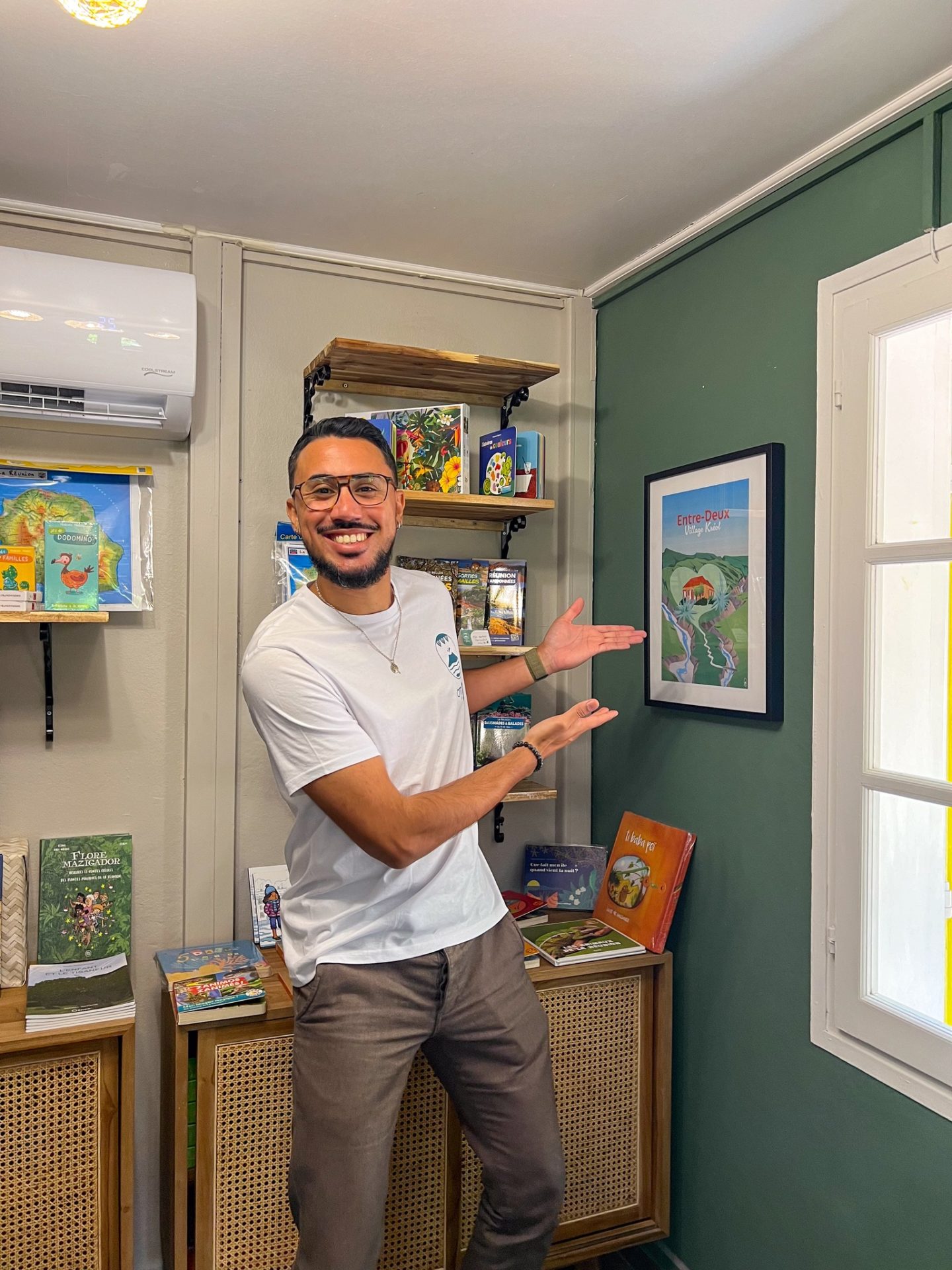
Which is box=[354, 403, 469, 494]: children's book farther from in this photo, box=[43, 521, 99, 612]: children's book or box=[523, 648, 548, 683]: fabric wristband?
box=[43, 521, 99, 612]: children's book

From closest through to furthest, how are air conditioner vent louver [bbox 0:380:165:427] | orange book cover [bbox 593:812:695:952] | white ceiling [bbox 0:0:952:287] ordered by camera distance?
1. white ceiling [bbox 0:0:952:287]
2. air conditioner vent louver [bbox 0:380:165:427]
3. orange book cover [bbox 593:812:695:952]

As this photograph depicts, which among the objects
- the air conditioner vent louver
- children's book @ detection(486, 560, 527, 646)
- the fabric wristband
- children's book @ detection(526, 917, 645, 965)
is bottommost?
children's book @ detection(526, 917, 645, 965)

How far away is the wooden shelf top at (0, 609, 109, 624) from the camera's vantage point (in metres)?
2.17

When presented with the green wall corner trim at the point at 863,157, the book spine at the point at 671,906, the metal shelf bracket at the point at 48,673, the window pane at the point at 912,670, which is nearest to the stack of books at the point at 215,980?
the metal shelf bracket at the point at 48,673

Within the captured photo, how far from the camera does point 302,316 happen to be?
Result: 8.75 feet

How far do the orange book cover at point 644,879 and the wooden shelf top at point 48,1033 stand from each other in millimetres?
1261

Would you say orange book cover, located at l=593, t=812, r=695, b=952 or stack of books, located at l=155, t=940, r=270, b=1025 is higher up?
orange book cover, located at l=593, t=812, r=695, b=952

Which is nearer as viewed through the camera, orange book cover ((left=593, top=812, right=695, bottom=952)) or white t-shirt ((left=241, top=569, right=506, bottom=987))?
white t-shirt ((left=241, top=569, right=506, bottom=987))

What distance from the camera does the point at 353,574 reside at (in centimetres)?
192

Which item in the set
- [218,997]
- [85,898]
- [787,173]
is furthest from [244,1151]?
[787,173]

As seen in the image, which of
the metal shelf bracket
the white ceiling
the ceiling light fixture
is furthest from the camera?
the metal shelf bracket

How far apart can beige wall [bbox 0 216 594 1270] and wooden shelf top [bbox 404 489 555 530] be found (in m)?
0.36

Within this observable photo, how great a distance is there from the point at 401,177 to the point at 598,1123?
2.32 metres

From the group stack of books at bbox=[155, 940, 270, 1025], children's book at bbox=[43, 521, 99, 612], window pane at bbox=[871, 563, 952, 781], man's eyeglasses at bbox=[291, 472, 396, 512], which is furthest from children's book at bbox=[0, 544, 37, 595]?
window pane at bbox=[871, 563, 952, 781]
